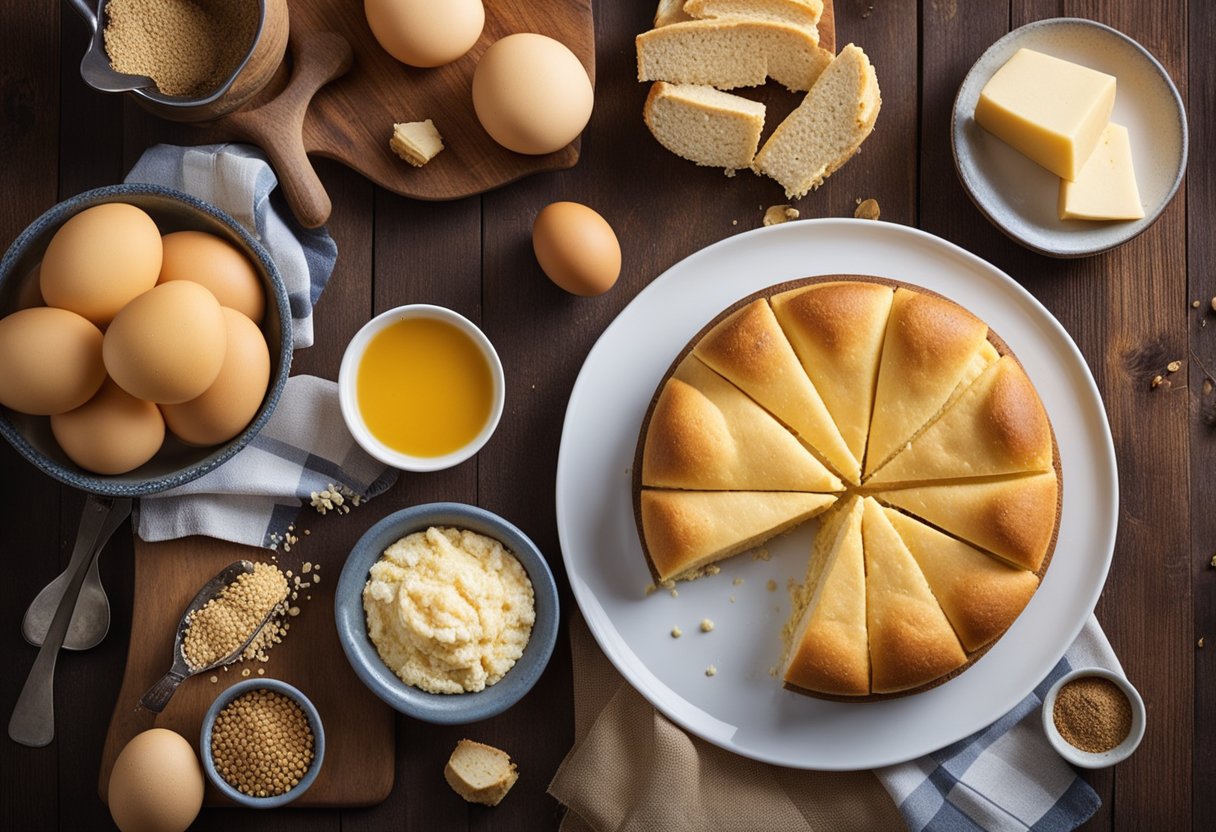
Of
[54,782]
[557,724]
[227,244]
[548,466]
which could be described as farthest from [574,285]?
[54,782]

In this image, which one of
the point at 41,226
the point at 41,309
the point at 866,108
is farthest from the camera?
the point at 866,108

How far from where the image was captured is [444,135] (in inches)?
95.0

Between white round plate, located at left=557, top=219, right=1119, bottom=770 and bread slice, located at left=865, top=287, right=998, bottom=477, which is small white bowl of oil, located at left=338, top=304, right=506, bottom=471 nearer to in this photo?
white round plate, located at left=557, top=219, right=1119, bottom=770

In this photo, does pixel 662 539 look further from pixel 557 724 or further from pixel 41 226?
pixel 41 226

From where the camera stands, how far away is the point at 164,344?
6.07 feet

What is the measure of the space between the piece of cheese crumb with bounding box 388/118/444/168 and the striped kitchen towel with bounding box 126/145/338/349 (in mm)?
277

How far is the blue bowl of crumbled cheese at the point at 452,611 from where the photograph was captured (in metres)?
2.21

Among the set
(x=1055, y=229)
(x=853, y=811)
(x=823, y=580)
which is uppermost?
(x=1055, y=229)

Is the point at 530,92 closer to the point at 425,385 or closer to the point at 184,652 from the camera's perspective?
the point at 425,385

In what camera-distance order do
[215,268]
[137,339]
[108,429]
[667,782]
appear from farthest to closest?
[667,782]
[215,268]
[108,429]
[137,339]

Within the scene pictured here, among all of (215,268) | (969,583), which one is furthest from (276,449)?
(969,583)

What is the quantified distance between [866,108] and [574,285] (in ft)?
2.65

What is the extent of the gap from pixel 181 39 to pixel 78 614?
1.36m

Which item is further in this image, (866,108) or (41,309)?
(866,108)
